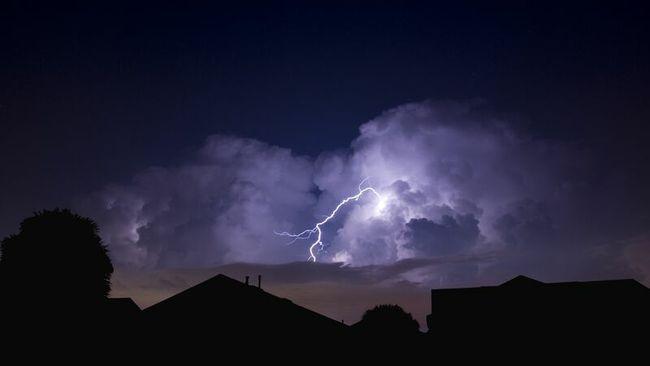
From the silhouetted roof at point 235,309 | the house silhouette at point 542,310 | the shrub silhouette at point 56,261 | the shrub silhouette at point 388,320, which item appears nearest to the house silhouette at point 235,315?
the silhouetted roof at point 235,309

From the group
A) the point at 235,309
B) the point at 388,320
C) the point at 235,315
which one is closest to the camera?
the point at 235,315

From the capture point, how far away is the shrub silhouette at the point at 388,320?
4984 centimetres

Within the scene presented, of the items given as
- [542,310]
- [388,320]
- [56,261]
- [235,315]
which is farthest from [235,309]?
[388,320]

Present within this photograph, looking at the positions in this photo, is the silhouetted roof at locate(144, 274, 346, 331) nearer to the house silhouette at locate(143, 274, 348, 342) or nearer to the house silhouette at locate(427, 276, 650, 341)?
the house silhouette at locate(143, 274, 348, 342)

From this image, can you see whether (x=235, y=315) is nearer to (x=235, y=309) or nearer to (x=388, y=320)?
(x=235, y=309)

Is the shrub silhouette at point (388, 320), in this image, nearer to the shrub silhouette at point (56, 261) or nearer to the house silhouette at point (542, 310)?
the house silhouette at point (542, 310)

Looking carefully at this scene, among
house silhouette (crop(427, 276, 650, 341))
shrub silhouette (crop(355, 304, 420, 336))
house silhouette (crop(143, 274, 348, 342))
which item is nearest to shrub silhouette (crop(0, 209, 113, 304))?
house silhouette (crop(143, 274, 348, 342))

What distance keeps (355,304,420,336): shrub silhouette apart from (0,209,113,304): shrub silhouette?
30.1 m

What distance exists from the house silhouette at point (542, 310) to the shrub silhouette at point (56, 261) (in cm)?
2488

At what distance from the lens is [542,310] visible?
28766mm

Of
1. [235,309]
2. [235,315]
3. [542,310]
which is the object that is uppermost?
[542,310]

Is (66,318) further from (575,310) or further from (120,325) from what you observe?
→ (575,310)

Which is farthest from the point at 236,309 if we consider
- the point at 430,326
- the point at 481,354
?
the point at 481,354

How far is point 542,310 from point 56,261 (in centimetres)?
3372
